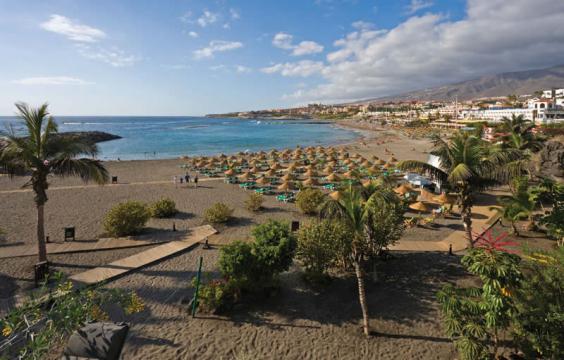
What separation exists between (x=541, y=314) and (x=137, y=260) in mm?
12986

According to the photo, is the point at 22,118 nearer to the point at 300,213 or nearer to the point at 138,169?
the point at 300,213

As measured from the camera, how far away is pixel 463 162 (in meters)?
10.6

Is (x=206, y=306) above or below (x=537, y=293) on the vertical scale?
below

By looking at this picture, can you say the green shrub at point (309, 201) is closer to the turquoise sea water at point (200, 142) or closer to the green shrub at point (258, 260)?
the green shrub at point (258, 260)

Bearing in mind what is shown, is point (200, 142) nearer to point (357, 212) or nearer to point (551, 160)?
point (551, 160)

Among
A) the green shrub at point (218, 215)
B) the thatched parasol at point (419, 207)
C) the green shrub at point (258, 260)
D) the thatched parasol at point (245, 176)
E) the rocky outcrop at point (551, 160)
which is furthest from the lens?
the thatched parasol at point (245, 176)

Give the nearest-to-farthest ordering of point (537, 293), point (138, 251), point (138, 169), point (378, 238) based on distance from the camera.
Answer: point (537, 293) → point (378, 238) → point (138, 251) → point (138, 169)

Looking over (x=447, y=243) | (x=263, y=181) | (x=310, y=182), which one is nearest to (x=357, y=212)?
(x=447, y=243)

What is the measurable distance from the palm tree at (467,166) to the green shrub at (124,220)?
12.9 meters

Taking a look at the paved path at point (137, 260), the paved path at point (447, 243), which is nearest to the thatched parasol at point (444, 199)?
the paved path at point (447, 243)

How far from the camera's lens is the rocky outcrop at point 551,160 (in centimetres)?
2330

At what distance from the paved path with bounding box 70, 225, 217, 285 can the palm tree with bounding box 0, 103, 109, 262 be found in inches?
75.9

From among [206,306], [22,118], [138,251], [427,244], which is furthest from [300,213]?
[22,118]

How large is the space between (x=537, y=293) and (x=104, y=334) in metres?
8.14
